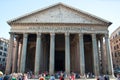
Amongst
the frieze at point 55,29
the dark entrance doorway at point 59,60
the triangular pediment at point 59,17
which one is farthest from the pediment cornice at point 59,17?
the dark entrance doorway at point 59,60

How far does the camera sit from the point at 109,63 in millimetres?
22891

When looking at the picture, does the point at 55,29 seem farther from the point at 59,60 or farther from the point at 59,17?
the point at 59,60

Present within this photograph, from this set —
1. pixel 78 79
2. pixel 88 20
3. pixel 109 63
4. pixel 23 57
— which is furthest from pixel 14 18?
pixel 109 63

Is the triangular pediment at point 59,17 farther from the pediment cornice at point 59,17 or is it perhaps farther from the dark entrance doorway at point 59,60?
the dark entrance doorway at point 59,60

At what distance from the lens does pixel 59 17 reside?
80.7 ft

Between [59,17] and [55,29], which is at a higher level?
[59,17]

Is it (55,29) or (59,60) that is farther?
(59,60)

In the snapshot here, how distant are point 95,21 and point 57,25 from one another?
256 inches

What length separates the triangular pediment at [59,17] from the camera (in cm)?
2431

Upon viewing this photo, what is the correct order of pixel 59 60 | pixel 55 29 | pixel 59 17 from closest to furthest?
pixel 55 29, pixel 59 17, pixel 59 60

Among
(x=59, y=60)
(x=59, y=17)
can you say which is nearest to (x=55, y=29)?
(x=59, y=17)

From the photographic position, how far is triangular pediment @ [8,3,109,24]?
79.8 ft

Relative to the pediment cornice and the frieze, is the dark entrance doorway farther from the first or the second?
the pediment cornice

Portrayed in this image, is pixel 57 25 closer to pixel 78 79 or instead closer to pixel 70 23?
pixel 70 23
